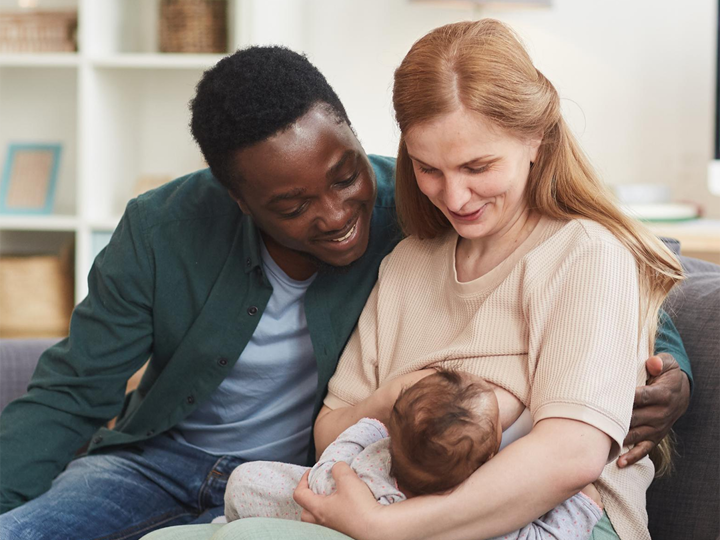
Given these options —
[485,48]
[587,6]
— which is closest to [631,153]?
[587,6]

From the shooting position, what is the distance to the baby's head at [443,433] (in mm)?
1099

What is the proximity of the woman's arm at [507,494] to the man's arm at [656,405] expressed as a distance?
0.18 metres

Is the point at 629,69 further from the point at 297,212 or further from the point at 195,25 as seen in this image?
the point at 297,212

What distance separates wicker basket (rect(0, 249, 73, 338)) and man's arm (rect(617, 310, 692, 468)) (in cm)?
214

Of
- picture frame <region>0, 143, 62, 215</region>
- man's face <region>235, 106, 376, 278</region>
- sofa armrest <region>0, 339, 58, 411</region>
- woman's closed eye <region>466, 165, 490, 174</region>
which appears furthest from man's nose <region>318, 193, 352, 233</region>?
picture frame <region>0, 143, 62, 215</region>

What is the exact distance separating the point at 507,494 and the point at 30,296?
86.7 inches

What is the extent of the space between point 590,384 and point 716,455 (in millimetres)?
374

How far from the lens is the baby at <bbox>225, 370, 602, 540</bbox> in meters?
1.10

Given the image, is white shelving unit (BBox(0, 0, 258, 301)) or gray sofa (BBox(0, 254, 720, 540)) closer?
gray sofa (BBox(0, 254, 720, 540))

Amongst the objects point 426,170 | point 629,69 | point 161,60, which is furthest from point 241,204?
point 629,69

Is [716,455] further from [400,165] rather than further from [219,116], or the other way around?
[219,116]

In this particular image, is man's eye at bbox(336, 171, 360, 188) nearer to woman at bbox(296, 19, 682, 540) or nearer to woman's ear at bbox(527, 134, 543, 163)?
woman at bbox(296, 19, 682, 540)

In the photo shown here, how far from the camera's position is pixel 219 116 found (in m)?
1.39

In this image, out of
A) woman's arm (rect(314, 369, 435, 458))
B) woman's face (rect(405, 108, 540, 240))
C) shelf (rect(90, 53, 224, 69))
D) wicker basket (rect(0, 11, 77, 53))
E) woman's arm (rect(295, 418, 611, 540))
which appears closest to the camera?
woman's arm (rect(295, 418, 611, 540))
